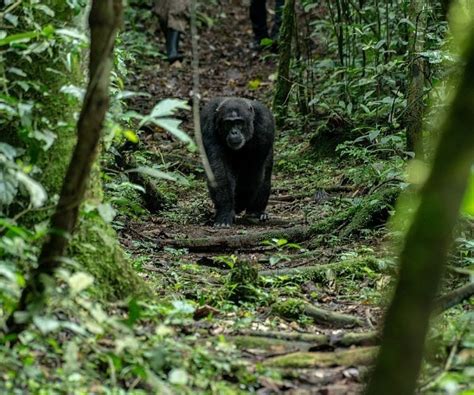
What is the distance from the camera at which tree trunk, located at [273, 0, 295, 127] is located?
13.4 metres

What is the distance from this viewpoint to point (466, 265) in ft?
19.0

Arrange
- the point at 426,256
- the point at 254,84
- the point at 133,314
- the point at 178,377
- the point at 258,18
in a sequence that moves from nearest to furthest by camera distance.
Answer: the point at 426,256
the point at 178,377
the point at 133,314
the point at 254,84
the point at 258,18

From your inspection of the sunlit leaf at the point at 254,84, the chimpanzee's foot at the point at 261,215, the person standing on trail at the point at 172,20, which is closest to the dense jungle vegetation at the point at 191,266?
the chimpanzee's foot at the point at 261,215

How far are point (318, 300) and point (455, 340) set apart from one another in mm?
1750

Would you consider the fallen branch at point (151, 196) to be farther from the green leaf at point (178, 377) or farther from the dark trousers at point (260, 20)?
the dark trousers at point (260, 20)

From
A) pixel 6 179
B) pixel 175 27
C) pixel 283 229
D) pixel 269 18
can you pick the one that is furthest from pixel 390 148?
pixel 269 18

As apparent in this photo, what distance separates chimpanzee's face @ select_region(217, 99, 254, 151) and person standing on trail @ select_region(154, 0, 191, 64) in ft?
25.9

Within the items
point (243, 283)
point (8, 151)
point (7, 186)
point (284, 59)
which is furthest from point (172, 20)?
point (7, 186)

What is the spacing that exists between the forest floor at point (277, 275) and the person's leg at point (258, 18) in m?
5.88

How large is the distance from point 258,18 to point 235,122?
9455 millimetres

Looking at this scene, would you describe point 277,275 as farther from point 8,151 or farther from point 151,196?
point 151,196

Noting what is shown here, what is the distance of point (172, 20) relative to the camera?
55.8 ft

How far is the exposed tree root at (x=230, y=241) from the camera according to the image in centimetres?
723

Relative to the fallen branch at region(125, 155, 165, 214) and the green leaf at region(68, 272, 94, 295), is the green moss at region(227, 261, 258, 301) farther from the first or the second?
the fallen branch at region(125, 155, 165, 214)
